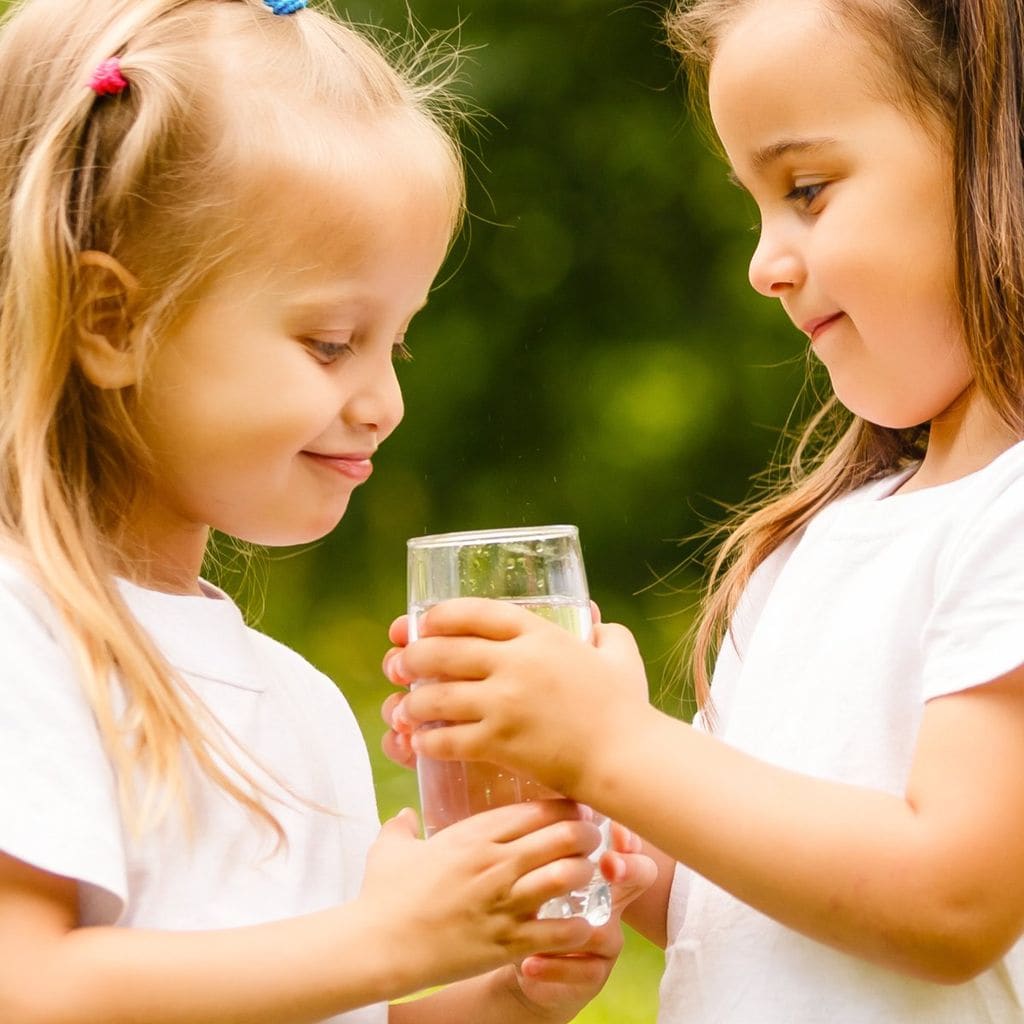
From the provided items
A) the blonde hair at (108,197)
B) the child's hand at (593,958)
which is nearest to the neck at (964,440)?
the child's hand at (593,958)

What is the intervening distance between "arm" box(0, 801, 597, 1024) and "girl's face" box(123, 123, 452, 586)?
458 millimetres

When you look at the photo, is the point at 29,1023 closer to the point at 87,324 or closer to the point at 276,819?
the point at 276,819

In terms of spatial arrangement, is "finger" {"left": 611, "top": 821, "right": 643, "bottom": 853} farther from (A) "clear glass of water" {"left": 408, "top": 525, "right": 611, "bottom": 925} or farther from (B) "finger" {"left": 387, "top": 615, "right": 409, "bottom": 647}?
(B) "finger" {"left": 387, "top": 615, "right": 409, "bottom": 647}

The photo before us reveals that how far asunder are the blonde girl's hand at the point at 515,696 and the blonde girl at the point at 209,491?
0.22 ft

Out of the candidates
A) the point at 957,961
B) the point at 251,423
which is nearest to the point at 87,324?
the point at 251,423

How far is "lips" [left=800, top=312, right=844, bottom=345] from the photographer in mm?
1857

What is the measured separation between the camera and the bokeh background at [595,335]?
4.43 metres

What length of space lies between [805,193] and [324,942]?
0.99m

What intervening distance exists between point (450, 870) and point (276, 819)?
9.4 inches

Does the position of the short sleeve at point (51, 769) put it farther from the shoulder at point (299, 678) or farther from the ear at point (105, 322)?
the shoulder at point (299, 678)

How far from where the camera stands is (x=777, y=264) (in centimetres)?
187

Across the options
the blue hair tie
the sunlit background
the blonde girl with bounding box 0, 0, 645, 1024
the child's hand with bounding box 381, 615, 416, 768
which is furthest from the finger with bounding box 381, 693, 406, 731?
the sunlit background

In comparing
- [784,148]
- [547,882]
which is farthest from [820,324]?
[547,882]

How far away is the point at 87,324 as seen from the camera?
5.89 feet
